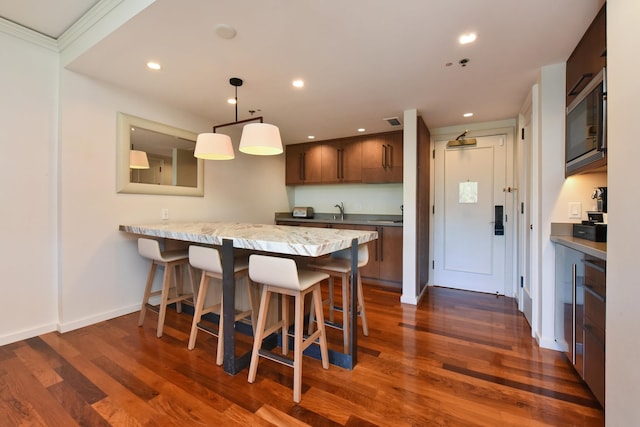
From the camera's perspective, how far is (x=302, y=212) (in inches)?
194

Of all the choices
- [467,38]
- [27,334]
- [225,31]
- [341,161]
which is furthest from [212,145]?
[341,161]

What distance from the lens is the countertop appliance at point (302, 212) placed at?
4910 mm

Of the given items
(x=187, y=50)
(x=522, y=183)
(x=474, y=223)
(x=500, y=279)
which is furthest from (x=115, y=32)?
(x=500, y=279)

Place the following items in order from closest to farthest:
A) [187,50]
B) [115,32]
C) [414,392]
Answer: [414,392] → [115,32] → [187,50]

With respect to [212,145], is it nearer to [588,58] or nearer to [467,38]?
[467,38]

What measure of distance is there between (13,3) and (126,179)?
55.0 inches

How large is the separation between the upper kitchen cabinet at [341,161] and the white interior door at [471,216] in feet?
3.72

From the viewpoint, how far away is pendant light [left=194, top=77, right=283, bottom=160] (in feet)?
6.81

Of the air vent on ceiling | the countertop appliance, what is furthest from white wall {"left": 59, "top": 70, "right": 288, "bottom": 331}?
the air vent on ceiling

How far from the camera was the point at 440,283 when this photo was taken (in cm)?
390

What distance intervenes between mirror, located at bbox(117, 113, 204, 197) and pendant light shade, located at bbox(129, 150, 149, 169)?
0.09 ft

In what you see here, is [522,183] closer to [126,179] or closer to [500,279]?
[500,279]

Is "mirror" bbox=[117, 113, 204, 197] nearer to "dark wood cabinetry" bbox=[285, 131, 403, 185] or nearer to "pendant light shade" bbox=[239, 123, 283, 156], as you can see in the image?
"pendant light shade" bbox=[239, 123, 283, 156]

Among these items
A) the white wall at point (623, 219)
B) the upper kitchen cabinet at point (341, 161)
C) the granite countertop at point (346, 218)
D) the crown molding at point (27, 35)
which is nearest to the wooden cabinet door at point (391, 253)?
the granite countertop at point (346, 218)
